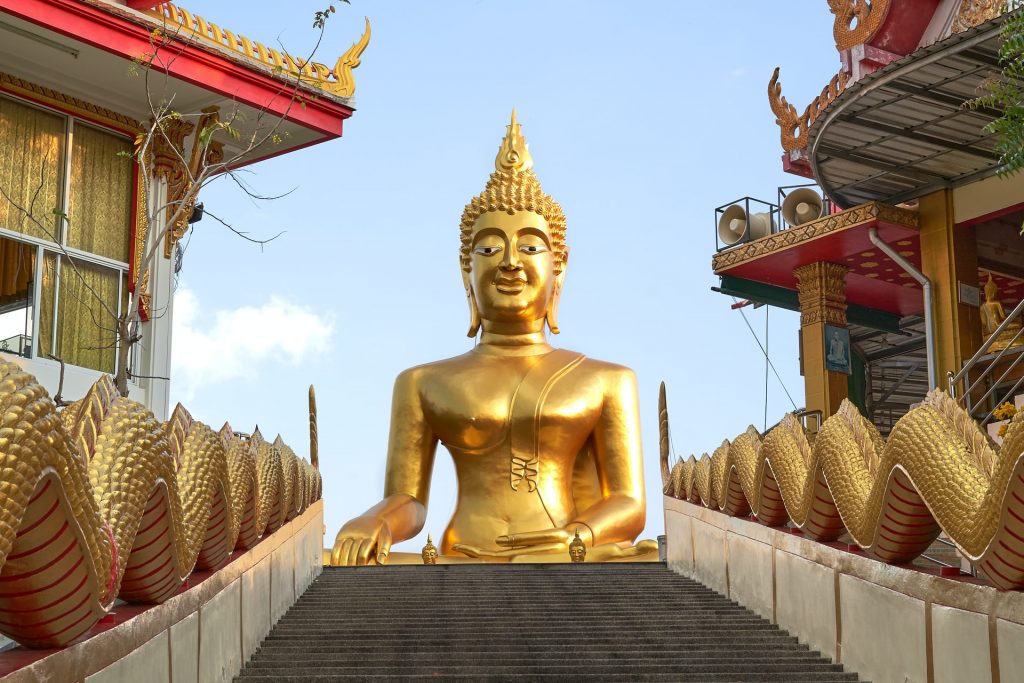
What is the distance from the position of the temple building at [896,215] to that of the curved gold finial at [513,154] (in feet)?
10.6

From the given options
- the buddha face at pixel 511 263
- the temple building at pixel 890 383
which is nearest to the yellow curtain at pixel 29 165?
the buddha face at pixel 511 263

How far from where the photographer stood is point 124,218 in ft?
44.2

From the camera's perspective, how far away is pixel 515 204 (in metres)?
9.36

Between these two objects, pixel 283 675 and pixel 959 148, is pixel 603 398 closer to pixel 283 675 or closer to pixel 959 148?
pixel 283 675

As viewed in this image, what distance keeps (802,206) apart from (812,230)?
792 mm

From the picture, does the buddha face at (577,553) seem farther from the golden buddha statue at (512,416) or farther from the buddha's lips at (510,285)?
the buddha's lips at (510,285)

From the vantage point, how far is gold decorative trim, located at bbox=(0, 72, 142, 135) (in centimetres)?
1229

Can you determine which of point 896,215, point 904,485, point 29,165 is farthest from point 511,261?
point 896,215

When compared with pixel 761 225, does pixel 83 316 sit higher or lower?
lower

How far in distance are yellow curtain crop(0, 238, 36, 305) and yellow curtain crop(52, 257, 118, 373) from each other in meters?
0.35

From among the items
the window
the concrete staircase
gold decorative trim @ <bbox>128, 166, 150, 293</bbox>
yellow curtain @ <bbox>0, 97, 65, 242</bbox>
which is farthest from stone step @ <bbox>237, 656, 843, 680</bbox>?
gold decorative trim @ <bbox>128, 166, 150, 293</bbox>

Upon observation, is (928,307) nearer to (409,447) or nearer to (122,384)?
(409,447)

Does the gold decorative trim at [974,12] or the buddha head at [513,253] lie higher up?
the gold decorative trim at [974,12]

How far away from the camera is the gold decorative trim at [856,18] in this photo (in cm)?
1598
